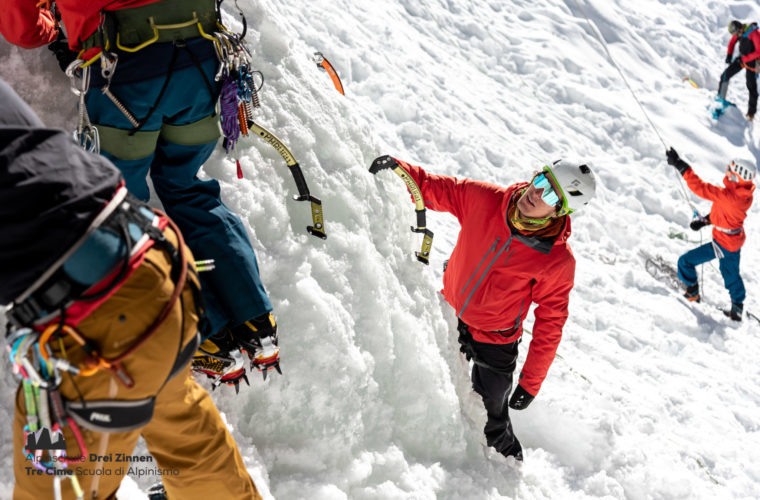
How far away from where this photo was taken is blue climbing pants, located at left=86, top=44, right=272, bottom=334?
6.79ft

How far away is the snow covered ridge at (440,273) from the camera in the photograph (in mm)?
2803

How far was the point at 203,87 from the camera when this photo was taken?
7.14 feet

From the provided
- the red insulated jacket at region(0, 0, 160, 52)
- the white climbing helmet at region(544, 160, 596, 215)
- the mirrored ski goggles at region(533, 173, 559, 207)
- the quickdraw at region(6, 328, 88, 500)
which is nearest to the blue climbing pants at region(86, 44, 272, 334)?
the red insulated jacket at region(0, 0, 160, 52)

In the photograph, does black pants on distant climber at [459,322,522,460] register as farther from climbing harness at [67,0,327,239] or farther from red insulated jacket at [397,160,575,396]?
climbing harness at [67,0,327,239]

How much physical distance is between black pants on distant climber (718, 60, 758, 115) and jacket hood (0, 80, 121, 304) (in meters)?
12.1

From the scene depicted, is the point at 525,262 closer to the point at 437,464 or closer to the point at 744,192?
the point at 437,464

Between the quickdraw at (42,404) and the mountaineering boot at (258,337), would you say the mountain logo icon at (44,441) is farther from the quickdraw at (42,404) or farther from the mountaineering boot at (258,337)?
the mountaineering boot at (258,337)

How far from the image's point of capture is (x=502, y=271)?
11.5ft

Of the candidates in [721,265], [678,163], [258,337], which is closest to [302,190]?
[258,337]

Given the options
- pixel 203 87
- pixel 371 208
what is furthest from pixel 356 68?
pixel 203 87

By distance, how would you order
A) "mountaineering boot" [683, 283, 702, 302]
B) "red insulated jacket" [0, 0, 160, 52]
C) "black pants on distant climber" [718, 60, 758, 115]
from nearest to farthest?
"red insulated jacket" [0, 0, 160, 52] < "mountaineering boot" [683, 283, 702, 302] < "black pants on distant climber" [718, 60, 758, 115]

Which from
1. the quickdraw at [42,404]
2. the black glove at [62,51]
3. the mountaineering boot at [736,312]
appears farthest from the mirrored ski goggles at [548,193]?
the mountaineering boot at [736,312]

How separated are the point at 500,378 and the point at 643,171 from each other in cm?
643

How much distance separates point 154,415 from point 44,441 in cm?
31
